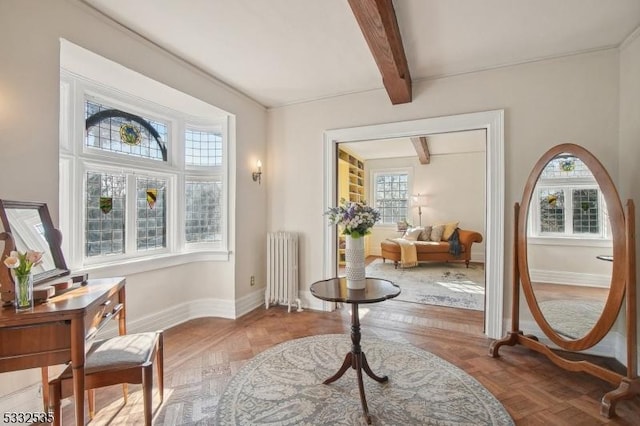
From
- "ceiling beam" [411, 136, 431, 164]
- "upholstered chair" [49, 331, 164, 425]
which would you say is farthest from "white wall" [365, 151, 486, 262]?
"upholstered chair" [49, 331, 164, 425]

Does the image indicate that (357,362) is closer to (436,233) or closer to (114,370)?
(114,370)

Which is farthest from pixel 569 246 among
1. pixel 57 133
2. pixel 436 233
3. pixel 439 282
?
pixel 436 233

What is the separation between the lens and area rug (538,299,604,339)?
2105mm

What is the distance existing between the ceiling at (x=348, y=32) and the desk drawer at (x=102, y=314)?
2007 millimetres

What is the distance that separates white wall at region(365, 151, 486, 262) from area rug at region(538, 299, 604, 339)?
4582mm

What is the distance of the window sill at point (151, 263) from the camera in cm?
248

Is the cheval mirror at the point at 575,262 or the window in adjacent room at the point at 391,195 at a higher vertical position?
the window in adjacent room at the point at 391,195

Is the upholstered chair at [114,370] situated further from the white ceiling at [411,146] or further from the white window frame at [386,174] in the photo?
the white window frame at [386,174]

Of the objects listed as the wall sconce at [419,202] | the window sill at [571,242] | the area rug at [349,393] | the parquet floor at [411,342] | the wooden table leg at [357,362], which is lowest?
the parquet floor at [411,342]

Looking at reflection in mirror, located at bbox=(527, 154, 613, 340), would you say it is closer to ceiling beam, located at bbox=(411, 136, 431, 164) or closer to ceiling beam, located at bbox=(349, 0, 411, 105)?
ceiling beam, located at bbox=(349, 0, 411, 105)

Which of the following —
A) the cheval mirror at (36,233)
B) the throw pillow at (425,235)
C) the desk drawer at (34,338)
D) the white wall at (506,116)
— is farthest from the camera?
the throw pillow at (425,235)

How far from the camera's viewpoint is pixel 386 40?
211cm

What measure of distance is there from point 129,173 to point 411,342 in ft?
10.7

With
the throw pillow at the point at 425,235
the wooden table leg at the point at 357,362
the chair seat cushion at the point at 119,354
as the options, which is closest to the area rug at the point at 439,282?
the throw pillow at the point at 425,235
